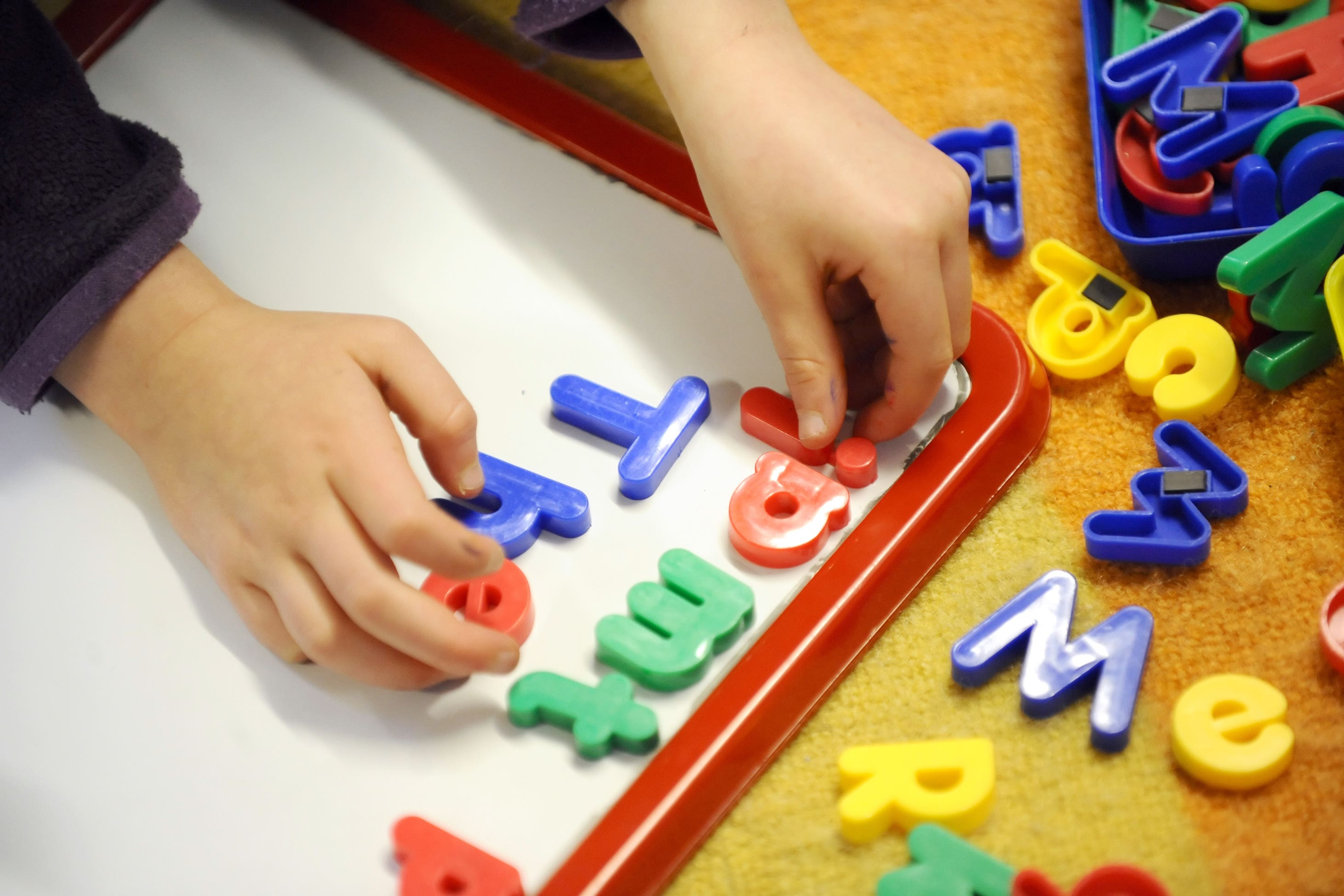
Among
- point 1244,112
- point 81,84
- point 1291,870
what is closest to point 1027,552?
point 1291,870

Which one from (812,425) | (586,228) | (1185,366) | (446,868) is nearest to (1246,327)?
(1185,366)

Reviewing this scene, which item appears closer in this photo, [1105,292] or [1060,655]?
[1060,655]

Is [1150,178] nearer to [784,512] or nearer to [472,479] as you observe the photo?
[784,512]

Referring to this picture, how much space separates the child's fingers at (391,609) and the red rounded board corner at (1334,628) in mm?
359

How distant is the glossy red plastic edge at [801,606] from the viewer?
1.59 ft

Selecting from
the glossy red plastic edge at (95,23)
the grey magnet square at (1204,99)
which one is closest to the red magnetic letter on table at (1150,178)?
the grey magnet square at (1204,99)

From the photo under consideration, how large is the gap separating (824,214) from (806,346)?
2.4 inches

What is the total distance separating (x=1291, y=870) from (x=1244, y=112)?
16.4 inches

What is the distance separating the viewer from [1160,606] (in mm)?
529

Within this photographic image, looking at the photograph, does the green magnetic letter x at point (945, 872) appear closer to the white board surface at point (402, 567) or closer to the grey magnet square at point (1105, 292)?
the white board surface at point (402, 567)

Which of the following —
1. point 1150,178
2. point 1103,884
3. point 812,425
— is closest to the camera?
point 1103,884

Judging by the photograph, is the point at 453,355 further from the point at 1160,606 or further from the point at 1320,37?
the point at 1320,37

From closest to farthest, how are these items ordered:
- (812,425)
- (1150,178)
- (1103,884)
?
(1103,884) < (812,425) < (1150,178)

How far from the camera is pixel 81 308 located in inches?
23.0
